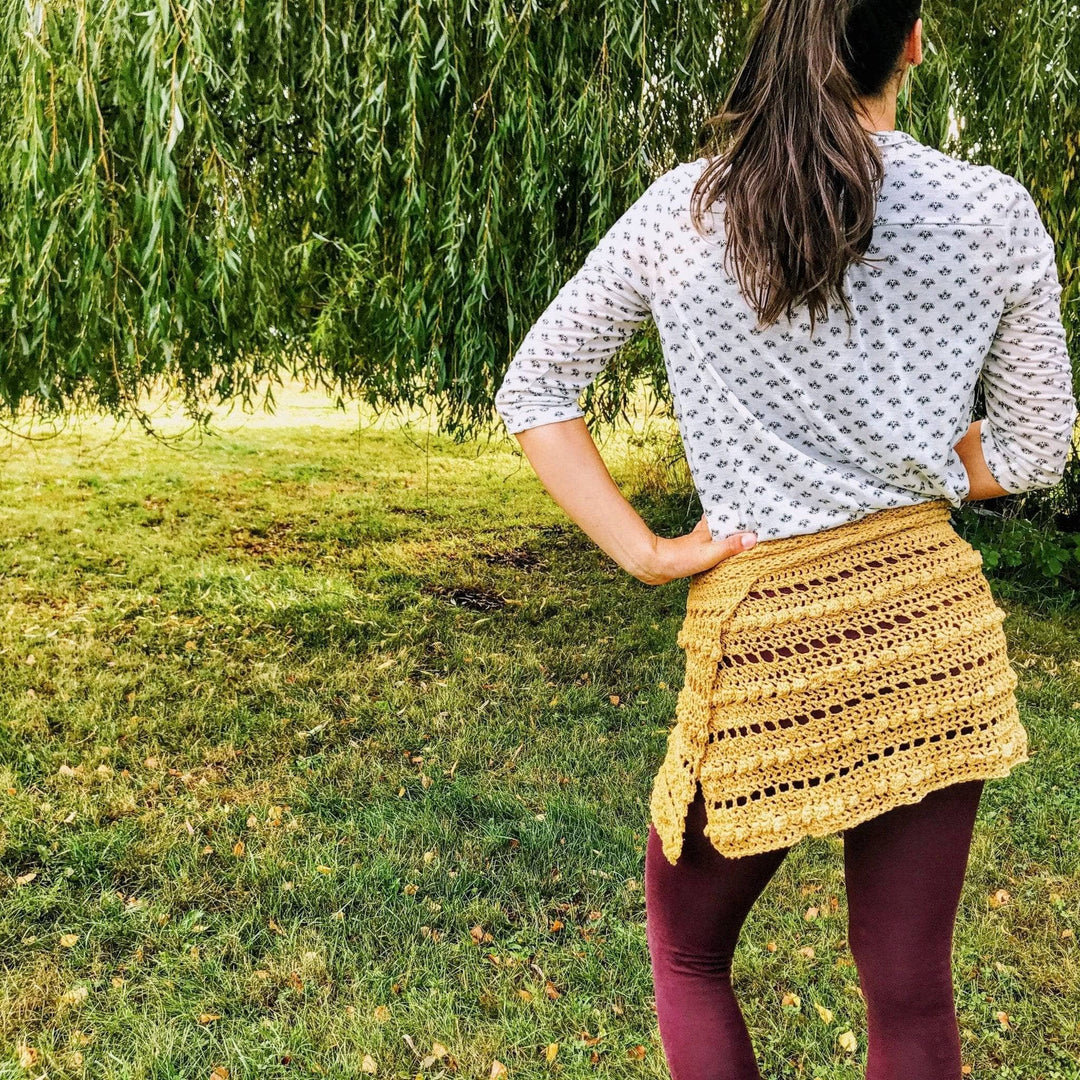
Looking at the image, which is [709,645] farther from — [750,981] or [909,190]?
[750,981]

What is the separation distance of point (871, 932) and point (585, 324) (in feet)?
2.58

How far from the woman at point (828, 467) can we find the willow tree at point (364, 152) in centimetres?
186

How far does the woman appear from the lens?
1.01 meters

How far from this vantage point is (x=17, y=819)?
307 centimetres

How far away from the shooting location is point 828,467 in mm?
1103

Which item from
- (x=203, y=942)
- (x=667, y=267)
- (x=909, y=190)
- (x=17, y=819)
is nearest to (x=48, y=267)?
(x=17, y=819)

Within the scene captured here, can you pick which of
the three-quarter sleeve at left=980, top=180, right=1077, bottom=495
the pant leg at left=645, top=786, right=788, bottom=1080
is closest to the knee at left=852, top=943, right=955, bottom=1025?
the pant leg at left=645, top=786, right=788, bottom=1080

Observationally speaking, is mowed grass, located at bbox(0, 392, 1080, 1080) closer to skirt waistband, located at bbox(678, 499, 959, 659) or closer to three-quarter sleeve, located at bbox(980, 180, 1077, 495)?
skirt waistband, located at bbox(678, 499, 959, 659)

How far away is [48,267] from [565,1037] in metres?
2.48

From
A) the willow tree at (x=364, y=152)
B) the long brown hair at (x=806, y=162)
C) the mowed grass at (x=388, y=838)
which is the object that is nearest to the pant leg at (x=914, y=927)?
the long brown hair at (x=806, y=162)

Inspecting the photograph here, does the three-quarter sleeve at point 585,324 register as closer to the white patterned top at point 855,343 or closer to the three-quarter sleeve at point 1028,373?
the white patterned top at point 855,343

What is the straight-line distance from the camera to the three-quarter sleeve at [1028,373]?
41.2 inches

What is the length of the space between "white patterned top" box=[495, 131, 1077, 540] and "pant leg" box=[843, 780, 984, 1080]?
0.37 meters

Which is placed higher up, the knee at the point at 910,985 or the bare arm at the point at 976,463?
the bare arm at the point at 976,463
